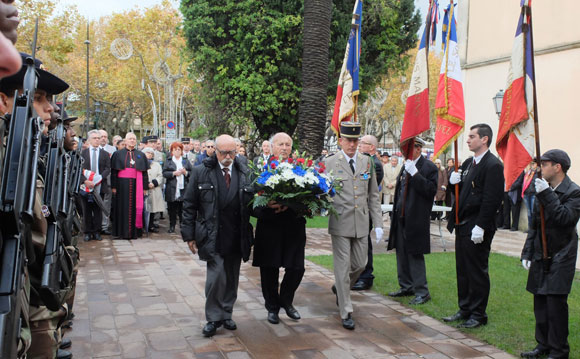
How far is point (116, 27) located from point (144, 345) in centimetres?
4182

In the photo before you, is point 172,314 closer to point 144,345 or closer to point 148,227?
point 144,345

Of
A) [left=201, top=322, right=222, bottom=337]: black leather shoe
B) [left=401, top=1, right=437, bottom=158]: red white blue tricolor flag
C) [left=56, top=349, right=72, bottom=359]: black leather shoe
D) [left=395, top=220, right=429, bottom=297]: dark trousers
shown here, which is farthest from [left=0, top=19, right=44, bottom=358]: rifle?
[left=395, top=220, right=429, bottom=297]: dark trousers

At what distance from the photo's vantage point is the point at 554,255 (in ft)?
16.8

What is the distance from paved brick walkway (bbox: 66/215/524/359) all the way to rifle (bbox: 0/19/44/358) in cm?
309

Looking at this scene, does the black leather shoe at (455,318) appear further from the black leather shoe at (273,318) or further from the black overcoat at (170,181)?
the black overcoat at (170,181)

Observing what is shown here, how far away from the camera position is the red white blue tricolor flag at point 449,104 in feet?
22.7

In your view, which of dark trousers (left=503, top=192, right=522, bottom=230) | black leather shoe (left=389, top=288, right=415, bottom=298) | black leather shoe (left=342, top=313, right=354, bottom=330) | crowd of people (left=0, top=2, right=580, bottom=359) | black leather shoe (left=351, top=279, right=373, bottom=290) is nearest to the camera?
crowd of people (left=0, top=2, right=580, bottom=359)

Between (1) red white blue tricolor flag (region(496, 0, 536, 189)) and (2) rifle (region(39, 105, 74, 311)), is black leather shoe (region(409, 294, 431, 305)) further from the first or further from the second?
(2) rifle (region(39, 105, 74, 311))

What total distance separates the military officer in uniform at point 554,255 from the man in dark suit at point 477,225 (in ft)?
2.46

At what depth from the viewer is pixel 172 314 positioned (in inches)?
254

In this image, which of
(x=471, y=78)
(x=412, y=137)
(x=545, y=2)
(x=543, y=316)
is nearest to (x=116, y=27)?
(x=471, y=78)

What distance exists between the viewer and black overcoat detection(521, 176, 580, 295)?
197 inches

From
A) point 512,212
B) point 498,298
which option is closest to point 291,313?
point 498,298

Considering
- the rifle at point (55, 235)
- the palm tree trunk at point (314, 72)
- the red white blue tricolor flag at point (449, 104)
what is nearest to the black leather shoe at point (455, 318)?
the red white blue tricolor flag at point (449, 104)
